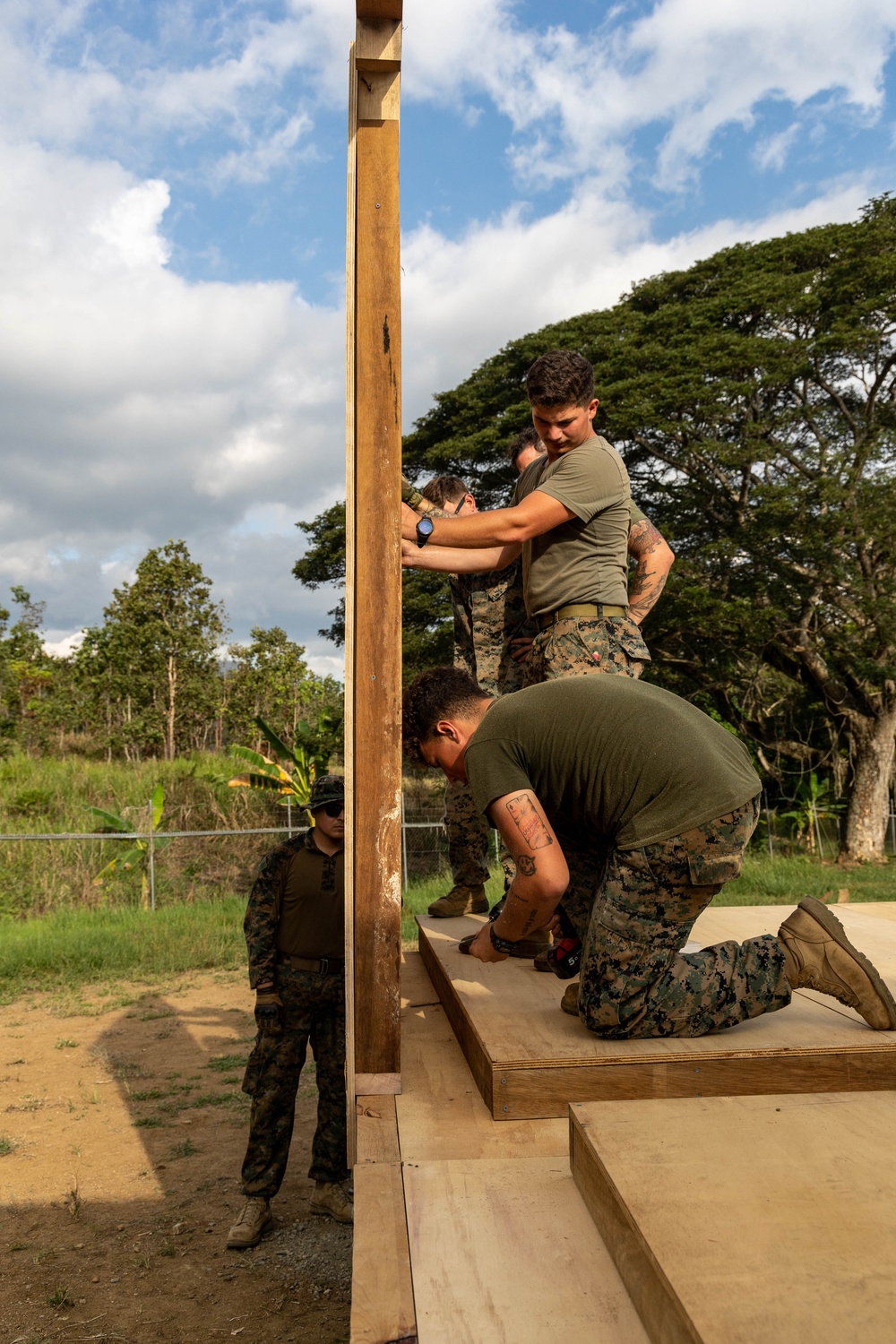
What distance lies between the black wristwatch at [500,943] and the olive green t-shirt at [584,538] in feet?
3.57

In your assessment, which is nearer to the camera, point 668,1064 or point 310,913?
point 668,1064

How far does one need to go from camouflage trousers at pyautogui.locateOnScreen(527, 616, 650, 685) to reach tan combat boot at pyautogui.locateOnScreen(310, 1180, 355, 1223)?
2421mm

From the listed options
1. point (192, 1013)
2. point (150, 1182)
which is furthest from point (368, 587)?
point (192, 1013)

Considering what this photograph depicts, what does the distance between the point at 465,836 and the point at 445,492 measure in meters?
1.41

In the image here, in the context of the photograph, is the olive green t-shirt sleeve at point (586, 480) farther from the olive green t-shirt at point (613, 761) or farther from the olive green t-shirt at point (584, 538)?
the olive green t-shirt at point (613, 761)

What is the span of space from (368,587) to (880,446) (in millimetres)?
14884

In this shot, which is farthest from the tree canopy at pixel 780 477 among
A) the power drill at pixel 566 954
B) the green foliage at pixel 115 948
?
the power drill at pixel 566 954

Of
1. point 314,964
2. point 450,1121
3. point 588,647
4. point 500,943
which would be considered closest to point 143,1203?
point 314,964

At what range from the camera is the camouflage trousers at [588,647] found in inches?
124

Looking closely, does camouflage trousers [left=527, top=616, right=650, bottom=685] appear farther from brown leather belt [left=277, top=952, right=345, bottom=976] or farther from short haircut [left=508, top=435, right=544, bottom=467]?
brown leather belt [left=277, top=952, right=345, bottom=976]

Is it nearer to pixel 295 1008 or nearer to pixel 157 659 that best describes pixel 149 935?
pixel 295 1008

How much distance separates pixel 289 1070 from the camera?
12.9 feet

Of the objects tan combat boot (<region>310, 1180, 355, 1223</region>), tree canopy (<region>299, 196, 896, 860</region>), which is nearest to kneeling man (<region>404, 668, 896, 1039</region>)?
tan combat boot (<region>310, 1180, 355, 1223</region>)

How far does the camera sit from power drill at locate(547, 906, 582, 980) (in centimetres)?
283
